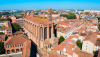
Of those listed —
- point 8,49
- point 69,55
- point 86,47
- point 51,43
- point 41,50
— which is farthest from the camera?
point 41,50

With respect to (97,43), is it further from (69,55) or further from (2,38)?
(2,38)

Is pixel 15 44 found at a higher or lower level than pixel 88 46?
lower

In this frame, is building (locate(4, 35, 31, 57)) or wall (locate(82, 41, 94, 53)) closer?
wall (locate(82, 41, 94, 53))

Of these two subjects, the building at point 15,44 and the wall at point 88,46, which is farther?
the building at point 15,44

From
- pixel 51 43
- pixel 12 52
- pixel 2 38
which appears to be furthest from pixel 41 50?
pixel 2 38

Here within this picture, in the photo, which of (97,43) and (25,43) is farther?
(25,43)

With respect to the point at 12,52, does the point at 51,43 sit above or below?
above

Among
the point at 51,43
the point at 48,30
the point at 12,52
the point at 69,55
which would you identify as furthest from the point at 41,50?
the point at 69,55

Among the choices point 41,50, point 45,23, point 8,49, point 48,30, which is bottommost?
point 41,50

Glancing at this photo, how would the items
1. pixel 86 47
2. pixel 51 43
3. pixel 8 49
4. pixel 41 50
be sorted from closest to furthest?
pixel 86 47 → pixel 8 49 → pixel 51 43 → pixel 41 50

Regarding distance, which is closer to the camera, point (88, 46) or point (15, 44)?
point (88, 46)
